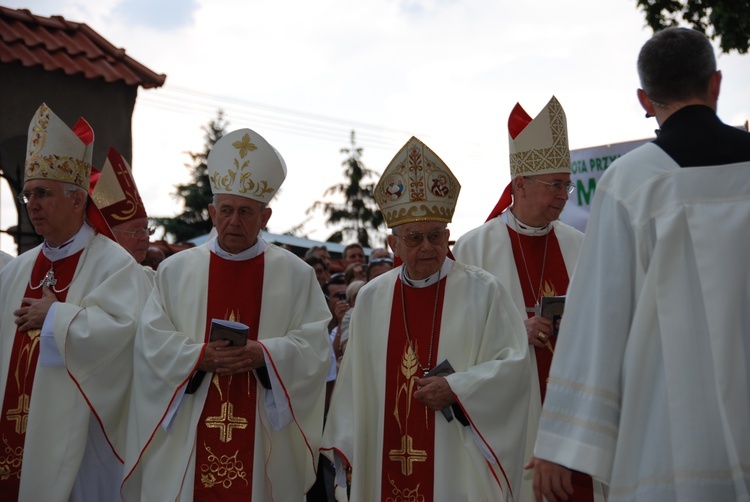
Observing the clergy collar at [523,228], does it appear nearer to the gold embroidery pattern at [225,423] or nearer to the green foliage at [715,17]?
the gold embroidery pattern at [225,423]

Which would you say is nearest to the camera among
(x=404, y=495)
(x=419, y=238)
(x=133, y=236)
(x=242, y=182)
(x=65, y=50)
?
(x=404, y=495)

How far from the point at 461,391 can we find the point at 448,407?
0.14 metres

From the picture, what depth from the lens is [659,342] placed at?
10.6ft

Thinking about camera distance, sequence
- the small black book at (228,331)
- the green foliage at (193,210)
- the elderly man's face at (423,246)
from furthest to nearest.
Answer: the green foliage at (193,210), the elderly man's face at (423,246), the small black book at (228,331)

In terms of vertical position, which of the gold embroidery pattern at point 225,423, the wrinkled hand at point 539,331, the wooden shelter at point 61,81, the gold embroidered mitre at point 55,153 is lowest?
the gold embroidery pattern at point 225,423

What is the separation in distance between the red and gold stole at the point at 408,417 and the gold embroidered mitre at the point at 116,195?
3.01m

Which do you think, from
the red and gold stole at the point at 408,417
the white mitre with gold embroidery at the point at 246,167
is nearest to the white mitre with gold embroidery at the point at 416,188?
the red and gold stole at the point at 408,417

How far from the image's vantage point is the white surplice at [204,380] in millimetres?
5375

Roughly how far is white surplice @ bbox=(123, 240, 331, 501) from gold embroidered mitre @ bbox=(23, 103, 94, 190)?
98cm

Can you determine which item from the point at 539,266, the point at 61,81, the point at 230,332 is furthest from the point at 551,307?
the point at 61,81

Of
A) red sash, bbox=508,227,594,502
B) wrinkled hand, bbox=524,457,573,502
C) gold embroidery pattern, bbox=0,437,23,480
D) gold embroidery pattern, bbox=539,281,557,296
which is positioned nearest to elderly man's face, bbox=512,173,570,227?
red sash, bbox=508,227,594,502

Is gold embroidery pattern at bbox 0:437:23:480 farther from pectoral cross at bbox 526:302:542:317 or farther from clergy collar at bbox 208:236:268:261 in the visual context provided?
pectoral cross at bbox 526:302:542:317

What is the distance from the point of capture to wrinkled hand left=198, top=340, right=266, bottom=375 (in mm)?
5250

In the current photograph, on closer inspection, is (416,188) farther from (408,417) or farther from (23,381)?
(23,381)
